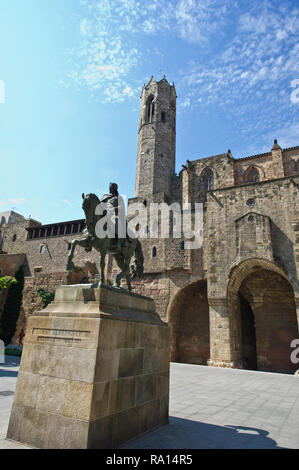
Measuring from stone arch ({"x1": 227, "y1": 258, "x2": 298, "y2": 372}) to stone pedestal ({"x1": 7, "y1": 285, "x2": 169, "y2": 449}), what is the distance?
40.7 feet

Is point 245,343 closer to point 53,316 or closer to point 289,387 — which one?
point 289,387

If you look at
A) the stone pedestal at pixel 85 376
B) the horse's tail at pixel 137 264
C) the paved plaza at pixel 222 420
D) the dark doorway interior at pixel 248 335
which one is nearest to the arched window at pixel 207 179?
the dark doorway interior at pixel 248 335

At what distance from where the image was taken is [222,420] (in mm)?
4789

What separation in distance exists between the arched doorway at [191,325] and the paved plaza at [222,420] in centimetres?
1168

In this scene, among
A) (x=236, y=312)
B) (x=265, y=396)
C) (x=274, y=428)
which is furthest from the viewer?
(x=236, y=312)

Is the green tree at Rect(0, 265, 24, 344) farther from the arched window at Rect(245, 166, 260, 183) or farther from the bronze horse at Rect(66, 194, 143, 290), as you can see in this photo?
the arched window at Rect(245, 166, 260, 183)

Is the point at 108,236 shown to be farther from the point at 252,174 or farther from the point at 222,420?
the point at 252,174

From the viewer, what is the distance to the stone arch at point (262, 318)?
15.8 meters

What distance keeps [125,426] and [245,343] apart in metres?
16.3

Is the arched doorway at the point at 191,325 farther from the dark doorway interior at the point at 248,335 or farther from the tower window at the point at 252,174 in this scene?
the tower window at the point at 252,174

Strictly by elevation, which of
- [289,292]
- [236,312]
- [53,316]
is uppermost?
[289,292]
